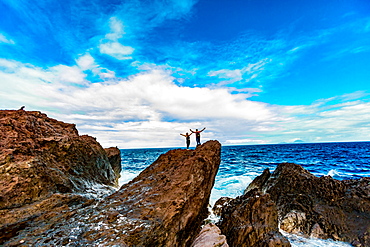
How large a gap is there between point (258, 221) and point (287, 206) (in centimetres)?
324

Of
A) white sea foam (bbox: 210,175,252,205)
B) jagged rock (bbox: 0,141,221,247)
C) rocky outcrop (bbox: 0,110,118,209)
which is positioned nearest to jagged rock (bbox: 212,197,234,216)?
white sea foam (bbox: 210,175,252,205)

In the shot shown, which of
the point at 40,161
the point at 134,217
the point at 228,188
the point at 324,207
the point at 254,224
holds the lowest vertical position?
the point at 228,188

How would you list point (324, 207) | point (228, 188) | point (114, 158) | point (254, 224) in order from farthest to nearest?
point (228, 188) < point (114, 158) < point (324, 207) < point (254, 224)

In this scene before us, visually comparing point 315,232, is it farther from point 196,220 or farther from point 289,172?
point 196,220

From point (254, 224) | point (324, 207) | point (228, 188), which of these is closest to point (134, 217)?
point (254, 224)

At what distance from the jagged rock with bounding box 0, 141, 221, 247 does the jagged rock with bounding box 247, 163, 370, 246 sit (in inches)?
160

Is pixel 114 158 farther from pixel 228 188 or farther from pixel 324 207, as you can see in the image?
pixel 324 207

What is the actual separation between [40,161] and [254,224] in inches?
263

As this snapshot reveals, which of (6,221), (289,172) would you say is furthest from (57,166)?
(289,172)

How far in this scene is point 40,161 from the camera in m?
5.97

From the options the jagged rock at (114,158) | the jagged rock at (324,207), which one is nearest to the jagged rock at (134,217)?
the jagged rock at (324,207)

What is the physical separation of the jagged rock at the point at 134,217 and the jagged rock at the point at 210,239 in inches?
11.1

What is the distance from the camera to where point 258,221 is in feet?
19.1

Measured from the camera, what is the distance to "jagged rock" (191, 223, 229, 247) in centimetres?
459
